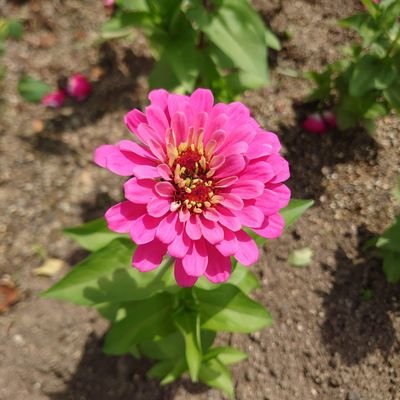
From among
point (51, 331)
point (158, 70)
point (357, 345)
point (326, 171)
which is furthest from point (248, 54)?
point (51, 331)

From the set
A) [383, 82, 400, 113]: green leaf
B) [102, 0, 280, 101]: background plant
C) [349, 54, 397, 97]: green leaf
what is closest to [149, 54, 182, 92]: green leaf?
[102, 0, 280, 101]: background plant

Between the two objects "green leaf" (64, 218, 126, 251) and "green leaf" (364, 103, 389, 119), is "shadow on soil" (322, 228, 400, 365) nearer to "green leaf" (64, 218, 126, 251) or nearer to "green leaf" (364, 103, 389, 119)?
"green leaf" (364, 103, 389, 119)

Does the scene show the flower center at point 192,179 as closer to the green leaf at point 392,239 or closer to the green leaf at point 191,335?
the green leaf at point 191,335

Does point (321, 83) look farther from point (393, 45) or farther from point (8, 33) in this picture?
point (8, 33)

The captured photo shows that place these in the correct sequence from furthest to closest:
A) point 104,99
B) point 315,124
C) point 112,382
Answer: point 104,99 → point 315,124 → point 112,382

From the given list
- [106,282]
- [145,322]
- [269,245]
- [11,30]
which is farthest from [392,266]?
[11,30]

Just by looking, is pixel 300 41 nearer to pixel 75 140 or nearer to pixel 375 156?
pixel 375 156

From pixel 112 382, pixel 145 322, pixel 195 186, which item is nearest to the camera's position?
pixel 195 186

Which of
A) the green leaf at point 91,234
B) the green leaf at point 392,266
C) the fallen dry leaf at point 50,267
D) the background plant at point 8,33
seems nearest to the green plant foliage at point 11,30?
the background plant at point 8,33
